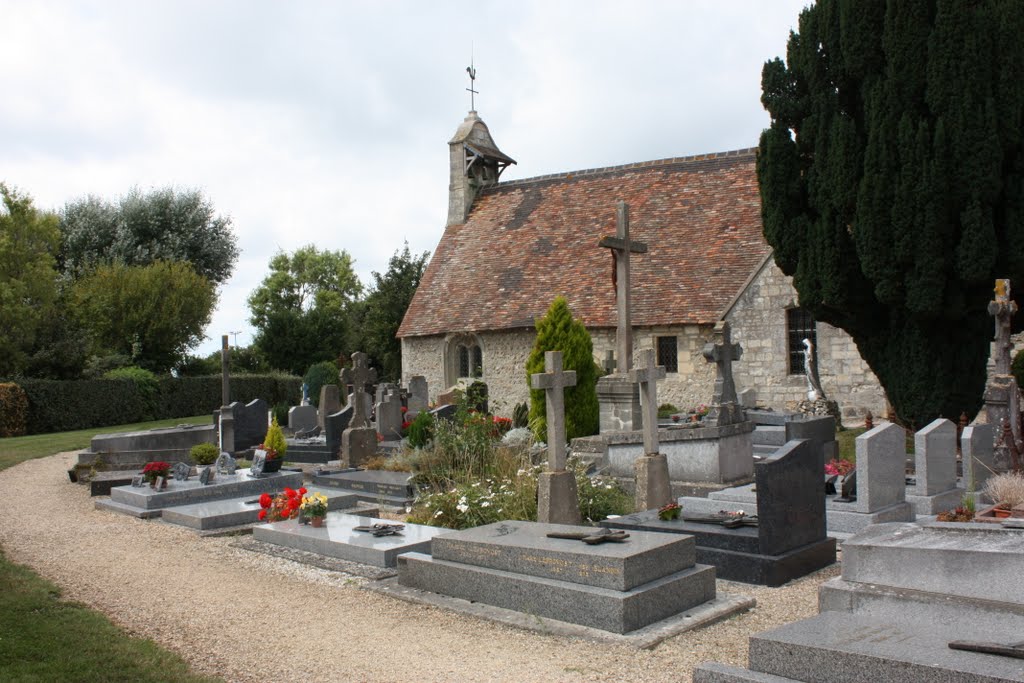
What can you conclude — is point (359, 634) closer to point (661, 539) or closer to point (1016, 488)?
point (661, 539)

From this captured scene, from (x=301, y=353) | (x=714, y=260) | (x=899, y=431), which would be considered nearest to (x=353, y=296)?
(x=301, y=353)

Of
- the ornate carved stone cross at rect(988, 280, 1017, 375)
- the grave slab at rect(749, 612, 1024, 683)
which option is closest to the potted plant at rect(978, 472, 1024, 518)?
the ornate carved stone cross at rect(988, 280, 1017, 375)

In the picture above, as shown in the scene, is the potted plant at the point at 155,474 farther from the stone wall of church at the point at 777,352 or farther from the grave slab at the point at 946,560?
the stone wall of church at the point at 777,352

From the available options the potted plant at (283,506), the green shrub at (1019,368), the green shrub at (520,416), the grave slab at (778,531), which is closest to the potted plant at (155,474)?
the potted plant at (283,506)

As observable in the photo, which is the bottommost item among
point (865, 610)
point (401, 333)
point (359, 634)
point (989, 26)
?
point (359, 634)

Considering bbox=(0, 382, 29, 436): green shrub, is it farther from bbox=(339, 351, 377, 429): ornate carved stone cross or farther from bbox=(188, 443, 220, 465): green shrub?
bbox=(339, 351, 377, 429): ornate carved stone cross

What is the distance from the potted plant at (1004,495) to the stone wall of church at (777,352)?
9.96 meters

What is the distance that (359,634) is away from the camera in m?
6.01

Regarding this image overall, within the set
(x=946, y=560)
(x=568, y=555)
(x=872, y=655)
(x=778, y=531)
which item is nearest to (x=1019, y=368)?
(x=778, y=531)

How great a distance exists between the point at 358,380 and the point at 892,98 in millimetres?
10435

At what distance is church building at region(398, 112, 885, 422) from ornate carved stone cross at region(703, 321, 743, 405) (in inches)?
300

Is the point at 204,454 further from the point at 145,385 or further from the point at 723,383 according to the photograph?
the point at 145,385

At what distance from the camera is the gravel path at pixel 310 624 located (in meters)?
5.23

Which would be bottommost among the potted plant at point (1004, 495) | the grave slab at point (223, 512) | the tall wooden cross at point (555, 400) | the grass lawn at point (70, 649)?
the grass lawn at point (70, 649)
